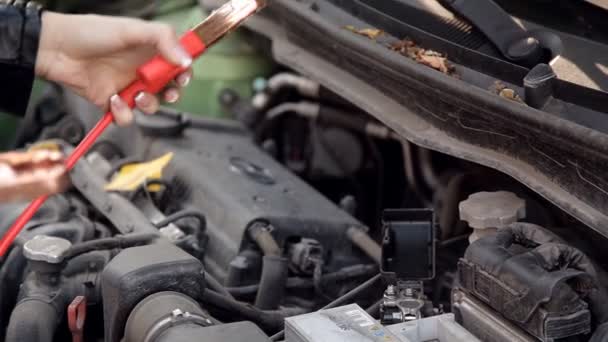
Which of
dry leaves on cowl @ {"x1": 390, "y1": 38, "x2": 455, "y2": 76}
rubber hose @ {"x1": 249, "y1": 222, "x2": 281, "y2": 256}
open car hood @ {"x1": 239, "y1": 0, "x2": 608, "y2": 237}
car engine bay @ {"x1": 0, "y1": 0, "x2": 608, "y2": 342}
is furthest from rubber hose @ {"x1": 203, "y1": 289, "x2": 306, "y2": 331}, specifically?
dry leaves on cowl @ {"x1": 390, "y1": 38, "x2": 455, "y2": 76}

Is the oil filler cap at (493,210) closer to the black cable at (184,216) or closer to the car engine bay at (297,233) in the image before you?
the car engine bay at (297,233)

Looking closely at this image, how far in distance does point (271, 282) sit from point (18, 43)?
0.55 m

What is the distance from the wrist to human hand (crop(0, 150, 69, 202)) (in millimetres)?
415

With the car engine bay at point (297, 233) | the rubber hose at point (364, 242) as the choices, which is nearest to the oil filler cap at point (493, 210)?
the car engine bay at point (297, 233)

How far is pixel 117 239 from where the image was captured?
1391mm

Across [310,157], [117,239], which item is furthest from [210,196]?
[310,157]

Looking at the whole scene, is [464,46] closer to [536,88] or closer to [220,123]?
[536,88]

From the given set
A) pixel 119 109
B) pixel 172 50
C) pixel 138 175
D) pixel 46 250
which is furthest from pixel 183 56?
pixel 138 175

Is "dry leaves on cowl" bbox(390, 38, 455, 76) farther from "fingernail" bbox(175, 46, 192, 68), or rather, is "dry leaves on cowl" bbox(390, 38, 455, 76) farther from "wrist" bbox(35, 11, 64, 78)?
"wrist" bbox(35, 11, 64, 78)

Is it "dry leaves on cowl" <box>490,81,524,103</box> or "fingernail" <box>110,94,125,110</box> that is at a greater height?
"dry leaves on cowl" <box>490,81,524,103</box>

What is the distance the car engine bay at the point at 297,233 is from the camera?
3.32 ft

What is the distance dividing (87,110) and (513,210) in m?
1.28

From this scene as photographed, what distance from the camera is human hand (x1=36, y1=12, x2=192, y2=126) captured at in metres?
1.08

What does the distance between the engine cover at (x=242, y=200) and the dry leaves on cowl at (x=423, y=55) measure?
1.34 ft
